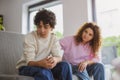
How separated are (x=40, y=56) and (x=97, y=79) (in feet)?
1.74

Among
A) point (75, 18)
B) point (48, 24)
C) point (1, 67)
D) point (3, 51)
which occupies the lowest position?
point (1, 67)

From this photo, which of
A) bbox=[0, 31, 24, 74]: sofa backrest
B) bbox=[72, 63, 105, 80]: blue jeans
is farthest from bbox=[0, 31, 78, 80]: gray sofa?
bbox=[72, 63, 105, 80]: blue jeans

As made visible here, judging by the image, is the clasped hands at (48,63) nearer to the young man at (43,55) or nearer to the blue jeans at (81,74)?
the young man at (43,55)

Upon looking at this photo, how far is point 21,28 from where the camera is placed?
3703 mm

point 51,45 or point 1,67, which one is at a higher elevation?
point 51,45

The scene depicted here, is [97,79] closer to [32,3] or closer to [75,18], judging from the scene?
[75,18]

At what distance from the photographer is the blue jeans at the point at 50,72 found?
1445mm

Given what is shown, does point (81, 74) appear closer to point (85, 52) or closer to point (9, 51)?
point (85, 52)

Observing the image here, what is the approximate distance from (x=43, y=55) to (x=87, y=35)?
1.92 feet

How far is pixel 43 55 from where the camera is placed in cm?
172

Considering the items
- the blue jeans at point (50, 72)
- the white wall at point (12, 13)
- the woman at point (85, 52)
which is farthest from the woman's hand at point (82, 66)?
the white wall at point (12, 13)

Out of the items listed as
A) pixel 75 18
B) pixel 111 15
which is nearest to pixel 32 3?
pixel 75 18

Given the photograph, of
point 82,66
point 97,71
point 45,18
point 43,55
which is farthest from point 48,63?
point 97,71

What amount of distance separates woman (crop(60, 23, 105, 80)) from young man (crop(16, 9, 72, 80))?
0.32 m
